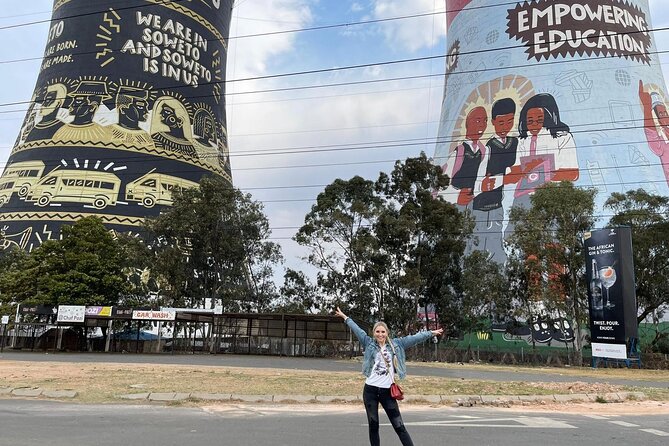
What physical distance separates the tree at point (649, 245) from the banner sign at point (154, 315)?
29.2m

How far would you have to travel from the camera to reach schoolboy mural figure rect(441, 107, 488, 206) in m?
51.8

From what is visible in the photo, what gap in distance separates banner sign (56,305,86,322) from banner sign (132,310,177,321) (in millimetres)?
3453

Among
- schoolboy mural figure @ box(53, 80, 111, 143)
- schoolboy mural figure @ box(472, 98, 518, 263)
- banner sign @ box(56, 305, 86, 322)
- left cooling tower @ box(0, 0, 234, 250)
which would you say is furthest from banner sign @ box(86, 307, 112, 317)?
schoolboy mural figure @ box(472, 98, 518, 263)

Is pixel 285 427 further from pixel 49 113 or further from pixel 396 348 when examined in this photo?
pixel 49 113

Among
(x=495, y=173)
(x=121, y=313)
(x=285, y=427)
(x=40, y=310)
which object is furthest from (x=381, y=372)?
(x=495, y=173)

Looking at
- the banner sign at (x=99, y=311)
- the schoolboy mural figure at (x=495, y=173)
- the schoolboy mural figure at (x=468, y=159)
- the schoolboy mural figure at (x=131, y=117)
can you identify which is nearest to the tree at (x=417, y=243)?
the schoolboy mural figure at (x=495, y=173)

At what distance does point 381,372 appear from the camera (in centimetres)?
578

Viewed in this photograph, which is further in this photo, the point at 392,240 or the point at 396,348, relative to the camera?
the point at 392,240

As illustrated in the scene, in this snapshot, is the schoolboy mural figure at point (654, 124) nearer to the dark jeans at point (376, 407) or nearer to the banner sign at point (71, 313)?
the banner sign at point (71, 313)

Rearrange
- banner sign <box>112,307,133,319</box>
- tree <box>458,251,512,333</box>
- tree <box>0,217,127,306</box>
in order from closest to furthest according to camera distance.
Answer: banner sign <box>112,307,133,319</box>, tree <box>0,217,127,306</box>, tree <box>458,251,512,333</box>

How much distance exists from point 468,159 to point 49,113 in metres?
39.2

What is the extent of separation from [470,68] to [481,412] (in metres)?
49.2

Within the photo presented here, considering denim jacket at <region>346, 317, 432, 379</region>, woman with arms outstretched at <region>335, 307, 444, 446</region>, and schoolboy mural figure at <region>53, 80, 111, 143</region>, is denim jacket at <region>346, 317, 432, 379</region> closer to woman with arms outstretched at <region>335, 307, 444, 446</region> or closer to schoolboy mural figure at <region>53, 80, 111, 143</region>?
woman with arms outstretched at <region>335, 307, 444, 446</region>

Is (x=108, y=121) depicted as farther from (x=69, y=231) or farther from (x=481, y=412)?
(x=481, y=412)
